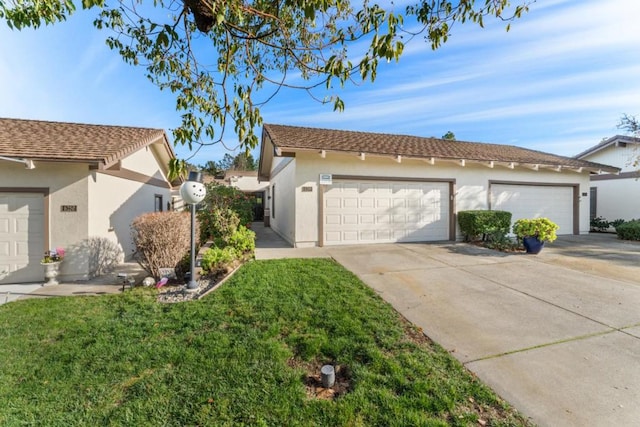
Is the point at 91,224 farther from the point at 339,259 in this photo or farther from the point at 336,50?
the point at 336,50

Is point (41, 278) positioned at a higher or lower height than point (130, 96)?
lower

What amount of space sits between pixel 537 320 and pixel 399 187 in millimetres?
6863

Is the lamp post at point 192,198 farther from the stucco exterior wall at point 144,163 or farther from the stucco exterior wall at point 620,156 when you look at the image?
the stucco exterior wall at point 620,156

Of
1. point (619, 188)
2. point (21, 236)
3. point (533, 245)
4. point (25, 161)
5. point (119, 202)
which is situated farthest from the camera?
point (619, 188)

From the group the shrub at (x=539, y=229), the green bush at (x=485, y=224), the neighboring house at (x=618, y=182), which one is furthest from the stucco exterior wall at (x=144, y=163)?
the neighboring house at (x=618, y=182)

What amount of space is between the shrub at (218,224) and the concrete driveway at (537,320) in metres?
3.53

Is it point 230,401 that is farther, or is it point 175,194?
point 175,194

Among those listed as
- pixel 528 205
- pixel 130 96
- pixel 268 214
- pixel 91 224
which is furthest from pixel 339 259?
pixel 268 214

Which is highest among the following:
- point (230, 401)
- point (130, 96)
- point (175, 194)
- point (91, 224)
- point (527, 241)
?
point (130, 96)

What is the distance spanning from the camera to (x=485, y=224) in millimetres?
9969

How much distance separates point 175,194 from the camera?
1605 centimetres

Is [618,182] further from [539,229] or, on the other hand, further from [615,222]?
[539,229]

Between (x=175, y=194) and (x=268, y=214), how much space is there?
5778mm

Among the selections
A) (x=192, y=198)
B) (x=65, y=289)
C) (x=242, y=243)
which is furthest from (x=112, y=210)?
(x=192, y=198)
